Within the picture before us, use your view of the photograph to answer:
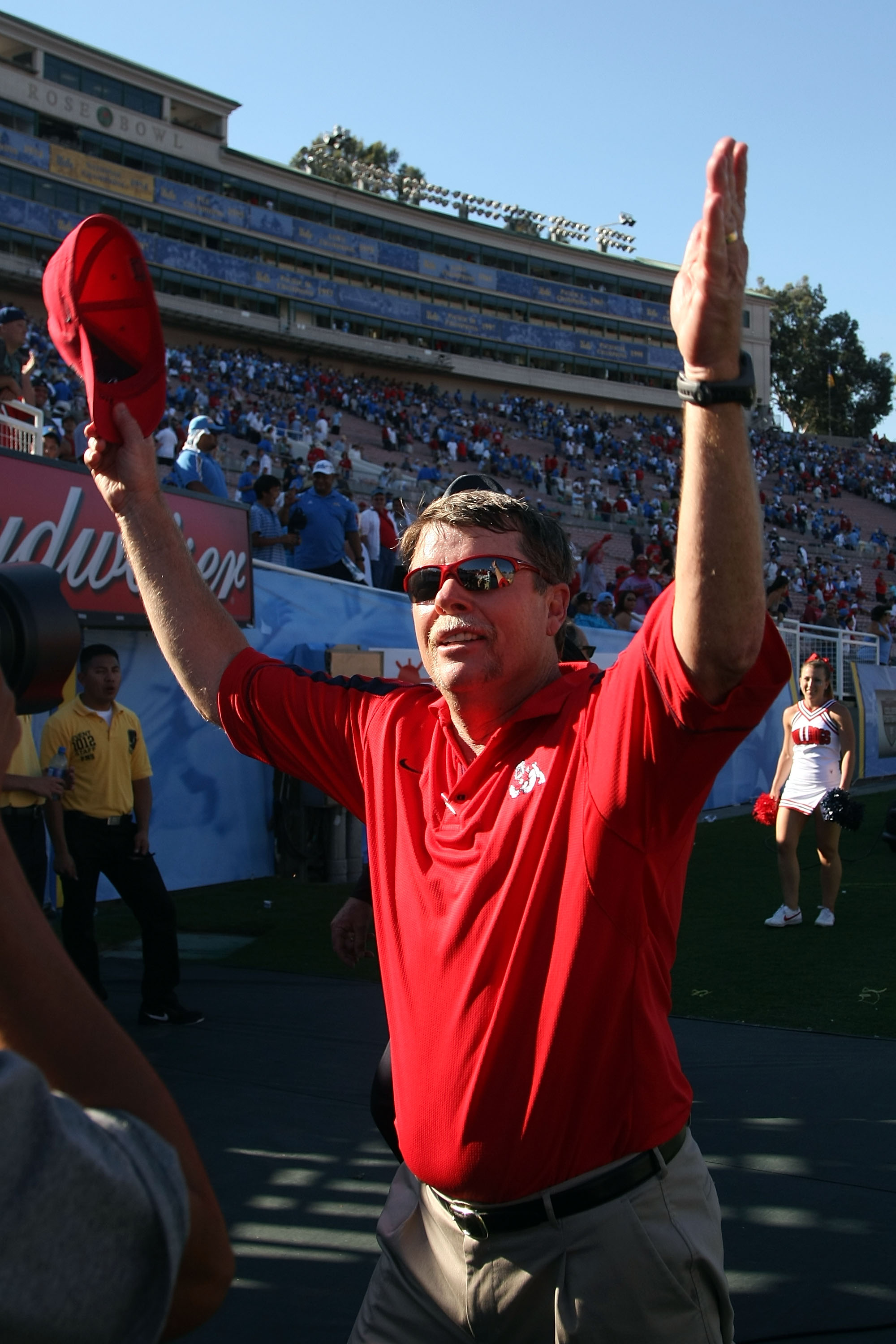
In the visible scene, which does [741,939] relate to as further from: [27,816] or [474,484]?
[474,484]

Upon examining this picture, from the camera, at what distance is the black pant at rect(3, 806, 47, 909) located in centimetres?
564

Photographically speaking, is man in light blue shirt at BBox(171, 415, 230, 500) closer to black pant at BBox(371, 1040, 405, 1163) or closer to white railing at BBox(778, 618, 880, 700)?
black pant at BBox(371, 1040, 405, 1163)

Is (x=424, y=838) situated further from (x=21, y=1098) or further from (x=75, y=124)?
(x=75, y=124)

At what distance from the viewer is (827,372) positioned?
78.1 metres

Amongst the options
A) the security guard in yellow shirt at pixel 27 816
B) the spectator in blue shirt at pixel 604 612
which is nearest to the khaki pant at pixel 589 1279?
the security guard in yellow shirt at pixel 27 816

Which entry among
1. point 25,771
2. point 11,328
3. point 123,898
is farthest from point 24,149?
point 123,898

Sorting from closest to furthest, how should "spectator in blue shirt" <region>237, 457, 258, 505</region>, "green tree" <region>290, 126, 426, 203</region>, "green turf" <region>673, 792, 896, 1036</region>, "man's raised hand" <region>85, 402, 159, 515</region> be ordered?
"man's raised hand" <region>85, 402, 159, 515</region>
"green turf" <region>673, 792, 896, 1036</region>
"spectator in blue shirt" <region>237, 457, 258, 505</region>
"green tree" <region>290, 126, 426, 203</region>

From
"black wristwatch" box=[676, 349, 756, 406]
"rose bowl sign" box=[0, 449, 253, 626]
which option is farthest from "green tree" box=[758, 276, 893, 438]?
"black wristwatch" box=[676, 349, 756, 406]

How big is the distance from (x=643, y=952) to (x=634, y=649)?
0.46 metres

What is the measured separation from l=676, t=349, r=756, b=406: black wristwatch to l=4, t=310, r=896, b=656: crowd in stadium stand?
10606 millimetres

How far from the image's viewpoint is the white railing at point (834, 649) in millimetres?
17031

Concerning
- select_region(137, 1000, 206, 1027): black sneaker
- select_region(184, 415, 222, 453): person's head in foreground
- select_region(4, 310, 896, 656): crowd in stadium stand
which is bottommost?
select_region(137, 1000, 206, 1027): black sneaker

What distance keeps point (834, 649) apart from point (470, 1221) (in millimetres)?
17880

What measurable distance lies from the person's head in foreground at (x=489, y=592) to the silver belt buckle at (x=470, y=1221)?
803 millimetres
